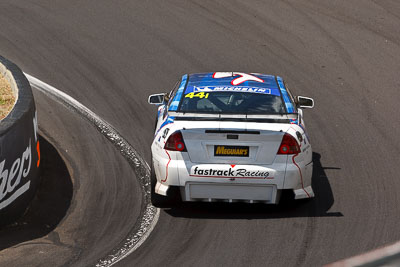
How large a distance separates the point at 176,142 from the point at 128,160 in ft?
7.01

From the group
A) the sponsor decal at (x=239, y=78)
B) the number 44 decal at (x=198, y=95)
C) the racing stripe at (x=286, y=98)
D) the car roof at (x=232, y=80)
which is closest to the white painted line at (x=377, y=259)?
the racing stripe at (x=286, y=98)

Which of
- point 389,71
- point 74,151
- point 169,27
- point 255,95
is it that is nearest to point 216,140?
point 255,95

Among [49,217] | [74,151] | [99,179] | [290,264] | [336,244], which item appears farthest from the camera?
[74,151]

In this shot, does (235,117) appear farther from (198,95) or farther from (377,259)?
(377,259)

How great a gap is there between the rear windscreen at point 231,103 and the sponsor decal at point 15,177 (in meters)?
1.85

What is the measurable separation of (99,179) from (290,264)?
3301mm

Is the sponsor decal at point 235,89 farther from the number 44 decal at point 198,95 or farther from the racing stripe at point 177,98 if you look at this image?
the racing stripe at point 177,98

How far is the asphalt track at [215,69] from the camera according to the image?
26.0 feet

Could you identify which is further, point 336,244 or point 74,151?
point 74,151

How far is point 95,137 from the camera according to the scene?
11117 mm

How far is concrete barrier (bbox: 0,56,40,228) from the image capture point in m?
7.75

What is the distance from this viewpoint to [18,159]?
802 cm

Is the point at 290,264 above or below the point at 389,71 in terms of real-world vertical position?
below

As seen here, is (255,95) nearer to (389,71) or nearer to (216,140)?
(216,140)
